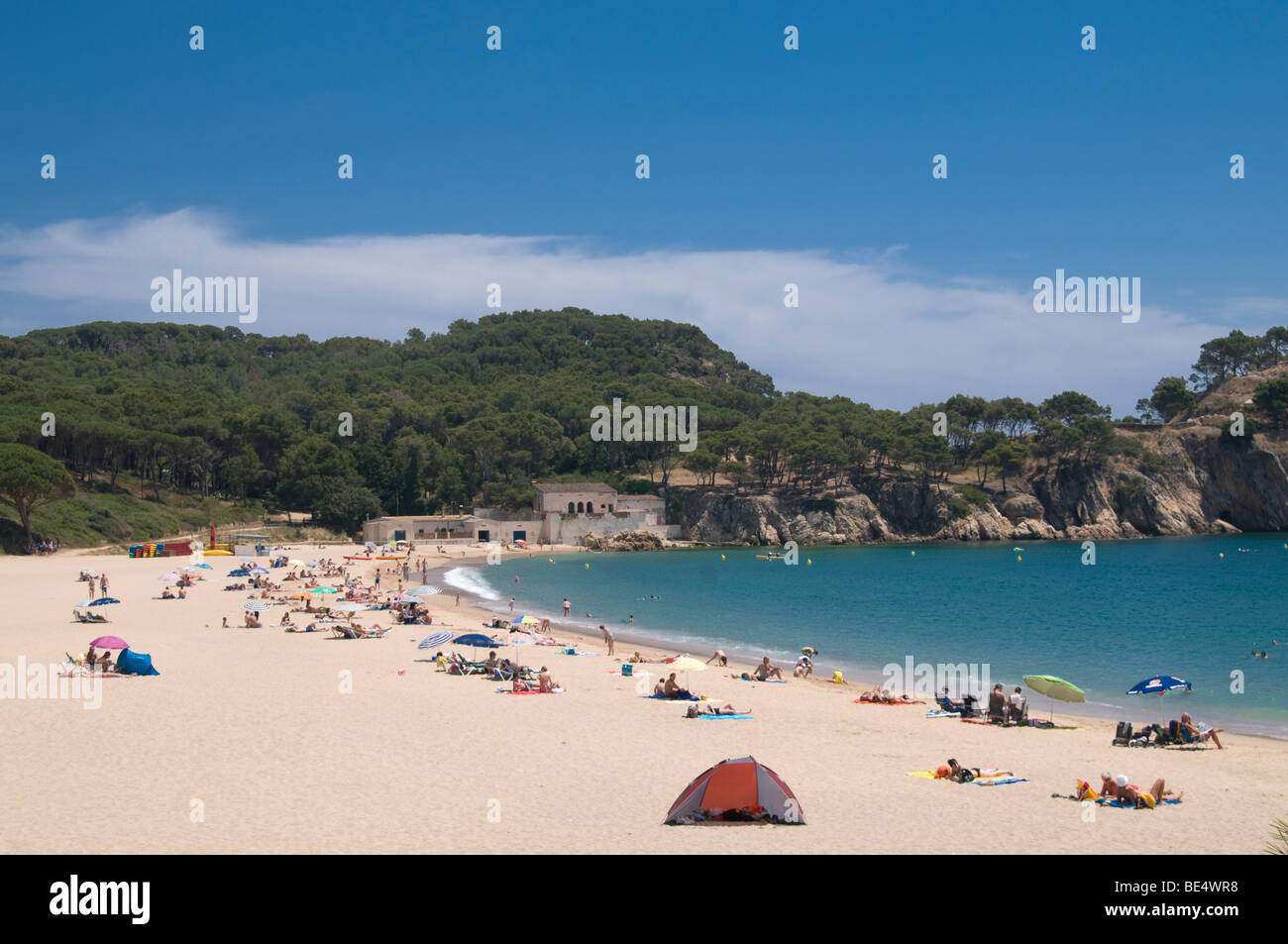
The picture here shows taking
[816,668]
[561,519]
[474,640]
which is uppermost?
[561,519]

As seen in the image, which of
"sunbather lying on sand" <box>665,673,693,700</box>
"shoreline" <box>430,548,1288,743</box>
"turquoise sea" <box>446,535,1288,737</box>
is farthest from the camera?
"turquoise sea" <box>446,535,1288,737</box>

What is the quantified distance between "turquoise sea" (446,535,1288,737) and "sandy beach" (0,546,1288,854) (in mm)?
5316

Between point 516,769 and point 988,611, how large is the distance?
31.6m

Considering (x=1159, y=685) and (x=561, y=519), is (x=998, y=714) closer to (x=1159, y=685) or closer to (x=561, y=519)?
(x=1159, y=685)

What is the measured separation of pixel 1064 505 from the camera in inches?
3794

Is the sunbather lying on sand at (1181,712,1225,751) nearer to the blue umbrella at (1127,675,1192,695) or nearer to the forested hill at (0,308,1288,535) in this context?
the blue umbrella at (1127,675,1192,695)

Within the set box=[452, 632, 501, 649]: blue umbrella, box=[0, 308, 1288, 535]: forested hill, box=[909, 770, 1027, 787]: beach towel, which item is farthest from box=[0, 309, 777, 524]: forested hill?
box=[909, 770, 1027, 787]: beach towel

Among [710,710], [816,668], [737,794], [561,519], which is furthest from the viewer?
[561,519]

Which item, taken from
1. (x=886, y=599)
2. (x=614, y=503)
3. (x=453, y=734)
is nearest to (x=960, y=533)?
(x=614, y=503)

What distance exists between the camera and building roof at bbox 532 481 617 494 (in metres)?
85.8

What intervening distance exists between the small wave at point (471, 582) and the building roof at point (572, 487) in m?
23.3

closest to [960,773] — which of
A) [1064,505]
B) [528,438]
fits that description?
[528,438]

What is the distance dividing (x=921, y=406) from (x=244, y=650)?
96313mm
